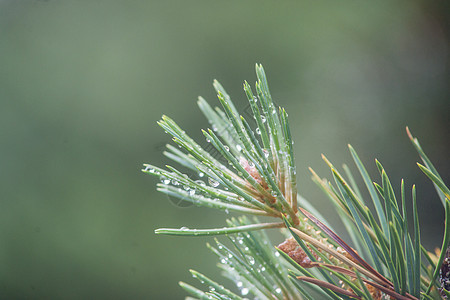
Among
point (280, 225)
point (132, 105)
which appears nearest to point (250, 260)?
point (280, 225)

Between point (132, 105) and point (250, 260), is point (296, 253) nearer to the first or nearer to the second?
point (250, 260)

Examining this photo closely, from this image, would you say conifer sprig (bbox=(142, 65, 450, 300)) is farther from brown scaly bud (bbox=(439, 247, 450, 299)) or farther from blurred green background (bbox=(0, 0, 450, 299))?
blurred green background (bbox=(0, 0, 450, 299))

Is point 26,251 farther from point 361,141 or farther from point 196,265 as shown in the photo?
point 361,141

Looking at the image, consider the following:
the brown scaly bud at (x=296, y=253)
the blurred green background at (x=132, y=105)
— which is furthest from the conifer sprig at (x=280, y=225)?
the blurred green background at (x=132, y=105)

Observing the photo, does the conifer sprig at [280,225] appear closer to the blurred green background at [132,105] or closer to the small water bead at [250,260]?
the small water bead at [250,260]

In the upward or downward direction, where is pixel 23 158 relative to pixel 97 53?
downward

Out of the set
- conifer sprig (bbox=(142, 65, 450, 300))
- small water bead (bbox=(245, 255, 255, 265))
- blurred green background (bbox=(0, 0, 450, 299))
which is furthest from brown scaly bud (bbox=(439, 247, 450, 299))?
blurred green background (bbox=(0, 0, 450, 299))

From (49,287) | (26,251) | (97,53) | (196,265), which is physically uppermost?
(97,53)

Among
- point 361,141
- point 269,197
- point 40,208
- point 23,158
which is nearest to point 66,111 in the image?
point 23,158
